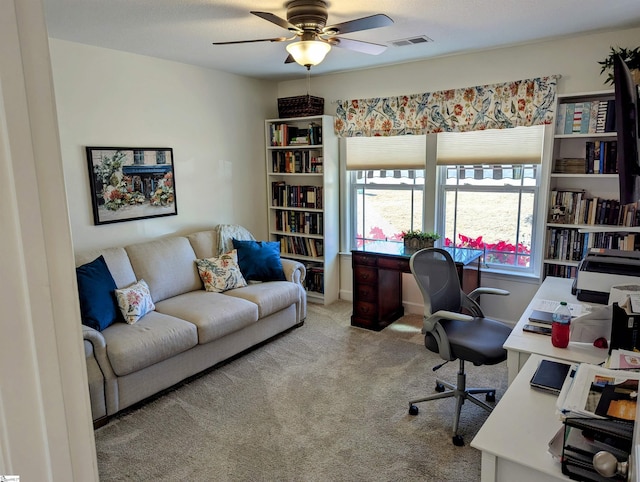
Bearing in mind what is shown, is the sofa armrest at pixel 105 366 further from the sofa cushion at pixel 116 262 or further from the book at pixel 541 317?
the book at pixel 541 317

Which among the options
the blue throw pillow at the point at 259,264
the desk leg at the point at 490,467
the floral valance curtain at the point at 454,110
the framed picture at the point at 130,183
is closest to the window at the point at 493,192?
the floral valance curtain at the point at 454,110

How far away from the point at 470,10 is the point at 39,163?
2.88 metres

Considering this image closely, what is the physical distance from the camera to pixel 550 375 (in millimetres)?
1719

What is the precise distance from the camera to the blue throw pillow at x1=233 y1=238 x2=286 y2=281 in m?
4.09

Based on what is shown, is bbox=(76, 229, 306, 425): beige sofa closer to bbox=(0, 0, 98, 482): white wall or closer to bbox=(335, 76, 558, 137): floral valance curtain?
bbox=(335, 76, 558, 137): floral valance curtain

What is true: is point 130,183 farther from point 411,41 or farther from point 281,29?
point 411,41

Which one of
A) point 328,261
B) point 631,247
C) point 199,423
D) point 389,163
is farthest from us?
point 328,261

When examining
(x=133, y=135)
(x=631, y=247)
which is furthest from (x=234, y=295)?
(x=631, y=247)

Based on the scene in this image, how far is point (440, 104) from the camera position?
4.04m

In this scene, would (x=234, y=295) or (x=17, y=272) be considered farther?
(x=234, y=295)

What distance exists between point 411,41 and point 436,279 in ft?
6.23

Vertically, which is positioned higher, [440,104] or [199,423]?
[440,104]

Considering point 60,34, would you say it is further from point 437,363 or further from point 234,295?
point 437,363

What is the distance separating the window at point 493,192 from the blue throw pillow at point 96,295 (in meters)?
3.00
